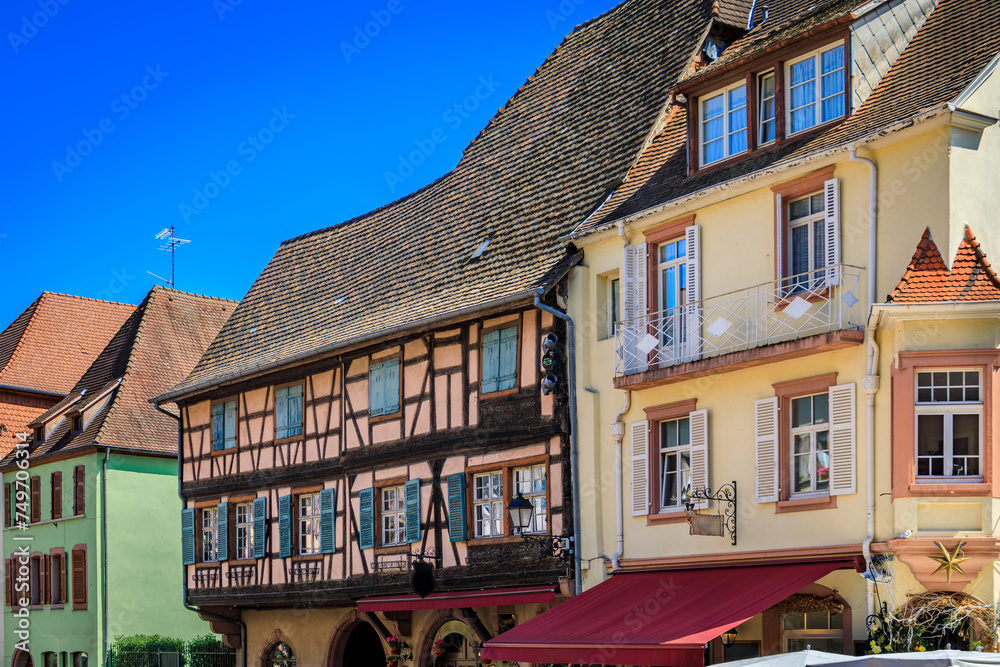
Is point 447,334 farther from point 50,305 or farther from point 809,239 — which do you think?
point 50,305

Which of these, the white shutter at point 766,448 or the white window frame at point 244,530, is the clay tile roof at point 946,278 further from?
the white window frame at point 244,530

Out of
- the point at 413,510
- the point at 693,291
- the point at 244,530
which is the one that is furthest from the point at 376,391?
the point at 693,291

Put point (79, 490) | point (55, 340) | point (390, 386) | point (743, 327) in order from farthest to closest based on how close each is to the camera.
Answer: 1. point (55, 340)
2. point (79, 490)
3. point (390, 386)
4. point (743, 327)

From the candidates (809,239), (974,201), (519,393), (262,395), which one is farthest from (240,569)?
(974,201)

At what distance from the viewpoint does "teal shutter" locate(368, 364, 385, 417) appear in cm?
2425

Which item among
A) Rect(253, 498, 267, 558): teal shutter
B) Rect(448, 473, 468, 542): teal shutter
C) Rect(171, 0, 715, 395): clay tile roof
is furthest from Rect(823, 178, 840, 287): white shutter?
Rect(253, 498, 267, 558): teal shutter

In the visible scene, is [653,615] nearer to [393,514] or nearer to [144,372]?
[393,514]

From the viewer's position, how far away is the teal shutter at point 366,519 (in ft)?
78.9

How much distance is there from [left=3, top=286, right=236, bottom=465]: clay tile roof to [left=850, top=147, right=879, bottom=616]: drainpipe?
84.7 ft

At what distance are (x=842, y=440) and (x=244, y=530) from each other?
51.7 feet

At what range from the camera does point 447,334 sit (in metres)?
22.8

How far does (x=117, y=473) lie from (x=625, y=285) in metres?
21.9

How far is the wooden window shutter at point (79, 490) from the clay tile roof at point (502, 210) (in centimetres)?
911

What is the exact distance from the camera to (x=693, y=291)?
723 inches
